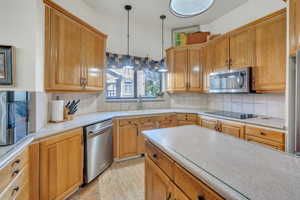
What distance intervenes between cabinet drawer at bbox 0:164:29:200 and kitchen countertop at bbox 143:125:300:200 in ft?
3.68

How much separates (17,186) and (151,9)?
3.33 metres

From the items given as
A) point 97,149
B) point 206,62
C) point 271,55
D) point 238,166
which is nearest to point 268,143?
point 271,55

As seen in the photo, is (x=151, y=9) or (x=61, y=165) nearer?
(x=61, y=165)

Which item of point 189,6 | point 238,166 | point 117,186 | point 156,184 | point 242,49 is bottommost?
point 117,186

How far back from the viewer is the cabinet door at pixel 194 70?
3324 millimetres

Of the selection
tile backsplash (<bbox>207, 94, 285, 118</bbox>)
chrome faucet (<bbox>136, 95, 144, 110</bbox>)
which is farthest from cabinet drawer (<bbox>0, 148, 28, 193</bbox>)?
tile backsplash (<bbox>207, 94, 285, 118</bbox>)

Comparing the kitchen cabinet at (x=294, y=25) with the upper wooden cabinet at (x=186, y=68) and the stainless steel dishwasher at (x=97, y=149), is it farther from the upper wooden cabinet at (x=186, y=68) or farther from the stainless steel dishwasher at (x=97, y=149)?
the stainless steel dishwasher at (x=97, y=149)

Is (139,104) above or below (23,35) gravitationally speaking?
below

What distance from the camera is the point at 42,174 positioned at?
4.83 feet

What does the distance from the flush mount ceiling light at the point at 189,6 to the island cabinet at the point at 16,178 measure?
210 centimetres

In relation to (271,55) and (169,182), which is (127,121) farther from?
(271,55)

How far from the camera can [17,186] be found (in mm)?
1160

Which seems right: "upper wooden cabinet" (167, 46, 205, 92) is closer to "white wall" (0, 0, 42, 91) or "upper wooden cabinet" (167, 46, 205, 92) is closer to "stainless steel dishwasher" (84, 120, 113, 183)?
"stainless steel dishwasher" (84, 120, 113, 183)

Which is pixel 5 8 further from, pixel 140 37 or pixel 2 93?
pixel 140 37
